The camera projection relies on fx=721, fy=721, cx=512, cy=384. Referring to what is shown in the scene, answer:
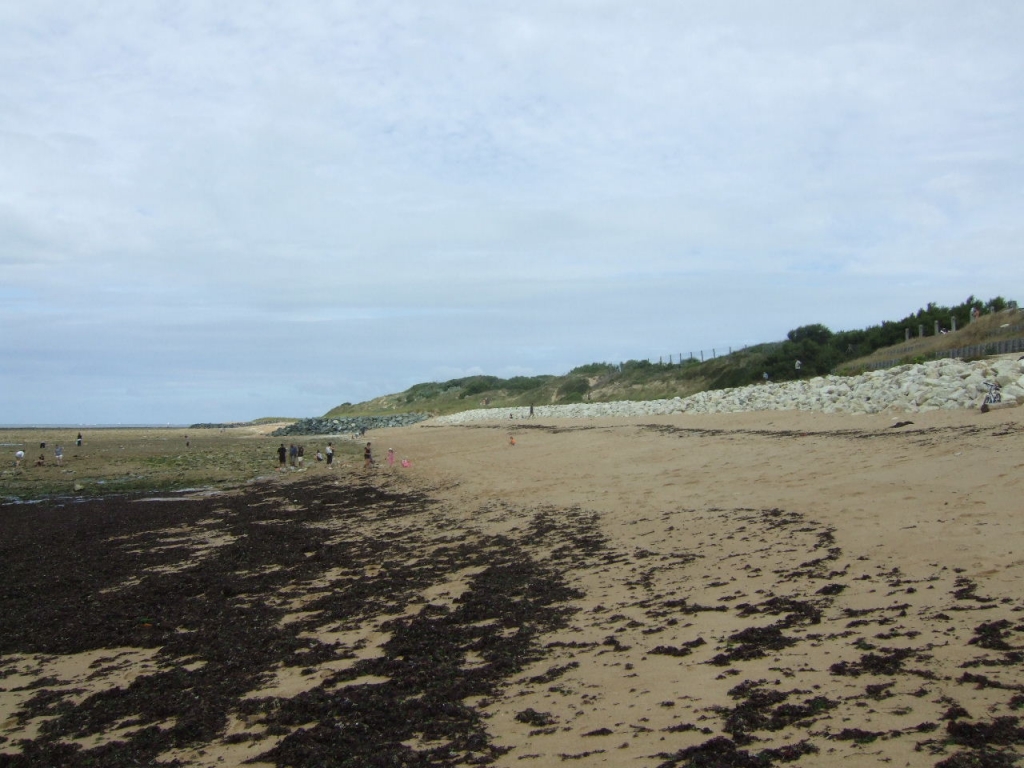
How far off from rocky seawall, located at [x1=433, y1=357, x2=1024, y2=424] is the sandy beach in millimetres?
2328

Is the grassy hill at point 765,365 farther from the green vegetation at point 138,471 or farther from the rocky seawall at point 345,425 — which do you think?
the green vegetation at point 138,471

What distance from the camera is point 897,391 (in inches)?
808

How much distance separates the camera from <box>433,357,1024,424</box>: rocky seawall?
1736cm

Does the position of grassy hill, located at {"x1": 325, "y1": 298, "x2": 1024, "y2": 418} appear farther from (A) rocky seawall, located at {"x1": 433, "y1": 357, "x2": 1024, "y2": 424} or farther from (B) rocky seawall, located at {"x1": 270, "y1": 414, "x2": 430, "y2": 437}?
(B) rocky seawall, located at {"x1": 270, "y1": 414, "x2": 430, "y2": 437}

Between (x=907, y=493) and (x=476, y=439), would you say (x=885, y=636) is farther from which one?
(x=476, y=439)

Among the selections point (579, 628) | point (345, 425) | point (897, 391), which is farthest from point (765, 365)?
point (345, 425)

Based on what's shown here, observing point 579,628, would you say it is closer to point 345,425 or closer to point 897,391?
point 897,391

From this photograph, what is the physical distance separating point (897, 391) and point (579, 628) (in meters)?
16.8

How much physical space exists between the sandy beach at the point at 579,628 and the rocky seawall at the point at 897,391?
2.33m

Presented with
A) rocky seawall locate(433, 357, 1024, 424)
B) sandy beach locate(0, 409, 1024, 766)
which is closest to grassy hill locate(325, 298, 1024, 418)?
rocky seawall locate(433, 357, 1024, 424)

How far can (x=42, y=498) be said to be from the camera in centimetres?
2347

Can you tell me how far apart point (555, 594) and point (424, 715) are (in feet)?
11.2

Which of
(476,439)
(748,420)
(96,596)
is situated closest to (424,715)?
(96,596)

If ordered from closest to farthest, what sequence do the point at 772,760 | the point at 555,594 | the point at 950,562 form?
the point at 772,760 < the point at 950,562 < the point at 555,594
